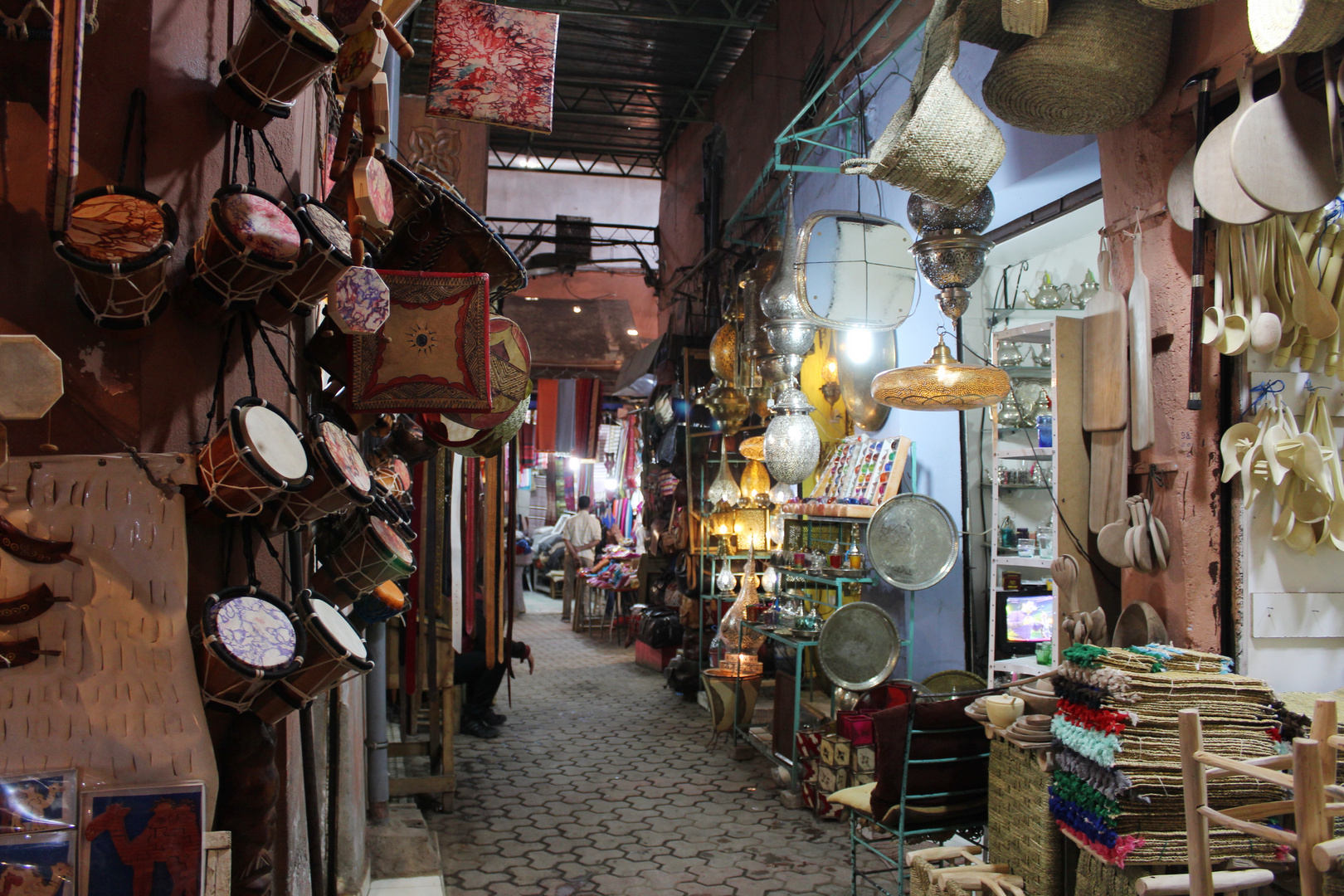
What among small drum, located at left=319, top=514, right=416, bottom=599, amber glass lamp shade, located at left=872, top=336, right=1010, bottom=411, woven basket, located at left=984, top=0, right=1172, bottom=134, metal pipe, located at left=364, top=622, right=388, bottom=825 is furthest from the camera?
metal pipe, located at left=364, top=622, right=388, bottom=825

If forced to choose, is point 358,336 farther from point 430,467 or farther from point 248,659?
point 430,467

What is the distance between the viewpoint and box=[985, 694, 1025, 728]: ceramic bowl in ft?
8.13

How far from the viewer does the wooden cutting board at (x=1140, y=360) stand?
2.51m

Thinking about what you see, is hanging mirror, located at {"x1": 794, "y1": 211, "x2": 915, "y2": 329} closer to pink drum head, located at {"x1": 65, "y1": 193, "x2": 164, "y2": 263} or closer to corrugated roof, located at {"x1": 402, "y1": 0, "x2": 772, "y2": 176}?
pink drum head, located at {"x1": 65, "y1": 193, "x2": 164, "y2": 263}

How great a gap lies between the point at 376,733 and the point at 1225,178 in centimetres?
340

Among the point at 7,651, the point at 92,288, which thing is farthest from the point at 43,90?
the point at 7,651

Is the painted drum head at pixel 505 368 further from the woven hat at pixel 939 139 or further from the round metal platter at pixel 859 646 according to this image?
the round metal platter at pixel 859 646

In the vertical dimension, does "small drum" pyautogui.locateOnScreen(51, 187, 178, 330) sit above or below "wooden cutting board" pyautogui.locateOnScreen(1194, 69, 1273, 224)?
below

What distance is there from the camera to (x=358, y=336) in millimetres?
1678

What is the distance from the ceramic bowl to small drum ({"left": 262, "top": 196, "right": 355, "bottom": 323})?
213 centimetres

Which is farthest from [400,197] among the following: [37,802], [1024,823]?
[1024,823]

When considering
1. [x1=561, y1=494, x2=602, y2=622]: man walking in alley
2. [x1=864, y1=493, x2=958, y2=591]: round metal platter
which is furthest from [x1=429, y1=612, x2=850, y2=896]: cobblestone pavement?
[x1=561, y1=494, x2=602, y2=622]: man walking in alley

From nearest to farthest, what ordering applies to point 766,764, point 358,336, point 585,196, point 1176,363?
point 358,336 < point 1176,363 < point 766,764 < point 585,196

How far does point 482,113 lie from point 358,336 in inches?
36.1
